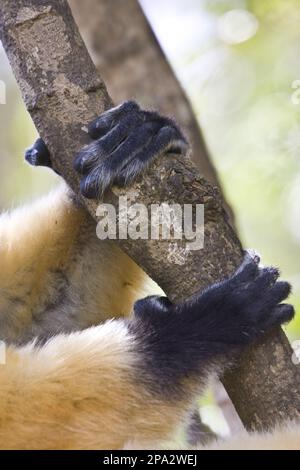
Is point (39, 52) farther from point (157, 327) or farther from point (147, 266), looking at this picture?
point (157, 327)

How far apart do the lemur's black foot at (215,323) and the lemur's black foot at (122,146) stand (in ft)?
1.62

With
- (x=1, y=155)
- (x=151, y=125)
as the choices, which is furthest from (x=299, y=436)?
(x=1, y=155)

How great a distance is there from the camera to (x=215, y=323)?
298cm

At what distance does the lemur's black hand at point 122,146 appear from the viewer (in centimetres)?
302

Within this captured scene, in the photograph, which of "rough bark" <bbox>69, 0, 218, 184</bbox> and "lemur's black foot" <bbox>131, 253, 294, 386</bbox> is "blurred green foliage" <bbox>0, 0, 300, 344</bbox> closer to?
"rough bark" <bbox>69, 0, 218, 184</bbox>

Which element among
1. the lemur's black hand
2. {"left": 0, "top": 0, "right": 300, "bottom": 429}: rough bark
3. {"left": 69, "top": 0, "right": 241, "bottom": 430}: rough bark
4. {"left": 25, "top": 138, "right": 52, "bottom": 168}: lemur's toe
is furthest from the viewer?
{"left": 69, "top": 0, "right": 241, "bottom": 430}: rough bark

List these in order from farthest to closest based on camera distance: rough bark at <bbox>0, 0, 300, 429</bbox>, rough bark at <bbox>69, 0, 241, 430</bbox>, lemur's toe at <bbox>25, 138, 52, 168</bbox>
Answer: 1. rough bark at <bbox>69, 0, 241, 430</bbox>
2. lemur's toe at <bbox>25, 138, 52, 168</bbox>
3. rough bark at <bbox>0, 0, 300, 429</bbox>

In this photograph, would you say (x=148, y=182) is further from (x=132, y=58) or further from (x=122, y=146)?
(x=132, y=58)

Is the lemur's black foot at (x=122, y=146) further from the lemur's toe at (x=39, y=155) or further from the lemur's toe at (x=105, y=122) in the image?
the lemur's toe at (x=39, y=155)

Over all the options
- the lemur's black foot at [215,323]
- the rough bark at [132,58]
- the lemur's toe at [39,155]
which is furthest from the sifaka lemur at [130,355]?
the rough bark at [132,58]

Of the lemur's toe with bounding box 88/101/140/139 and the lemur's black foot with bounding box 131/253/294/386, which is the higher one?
the lemur's toe with bounding box 88/101/140/139

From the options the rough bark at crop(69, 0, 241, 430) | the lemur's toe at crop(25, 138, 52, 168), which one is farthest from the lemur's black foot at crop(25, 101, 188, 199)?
the rough bark at crop(69, 0, 241, 430)

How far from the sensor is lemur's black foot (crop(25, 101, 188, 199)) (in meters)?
3.02

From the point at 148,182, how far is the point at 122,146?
0.71 feet
